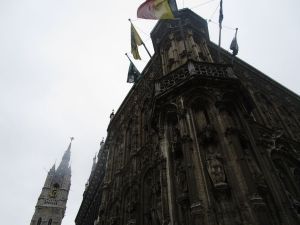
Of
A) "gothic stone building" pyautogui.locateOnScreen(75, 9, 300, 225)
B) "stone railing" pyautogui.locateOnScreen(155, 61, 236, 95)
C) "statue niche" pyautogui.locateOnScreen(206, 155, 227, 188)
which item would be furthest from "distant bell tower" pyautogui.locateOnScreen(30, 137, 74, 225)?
"statue niche" pyautogui.locateOnScreen(206, 155, 227, 188)

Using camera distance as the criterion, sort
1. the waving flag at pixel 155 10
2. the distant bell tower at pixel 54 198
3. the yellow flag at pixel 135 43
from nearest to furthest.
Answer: the waving flag at pixel 155 10 < the yellow flag at pixel 135 43 < the distant bell tower at pixel 54 198

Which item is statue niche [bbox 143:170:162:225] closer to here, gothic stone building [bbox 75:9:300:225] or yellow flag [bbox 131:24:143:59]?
gothic stone building [bbox 75:9:300:225]

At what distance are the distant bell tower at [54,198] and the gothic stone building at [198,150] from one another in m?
51.9

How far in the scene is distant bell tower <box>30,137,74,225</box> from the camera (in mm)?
65312

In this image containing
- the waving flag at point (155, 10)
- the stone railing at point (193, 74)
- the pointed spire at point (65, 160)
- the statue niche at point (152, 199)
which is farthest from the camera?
the pointed spire at point (65, 160)

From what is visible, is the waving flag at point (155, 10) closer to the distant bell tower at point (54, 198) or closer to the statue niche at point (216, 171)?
the statue niche at point (216, 171)

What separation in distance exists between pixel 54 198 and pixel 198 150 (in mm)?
68632

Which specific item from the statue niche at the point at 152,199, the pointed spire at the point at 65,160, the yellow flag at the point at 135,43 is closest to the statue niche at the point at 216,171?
the statue niche at the point at 152,199

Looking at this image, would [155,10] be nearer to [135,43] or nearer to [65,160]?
[135,43]

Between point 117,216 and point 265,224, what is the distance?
911 centimetres

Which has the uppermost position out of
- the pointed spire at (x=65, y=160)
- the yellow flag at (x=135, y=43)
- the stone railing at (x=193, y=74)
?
the pointed spire at (x=65, y=160)

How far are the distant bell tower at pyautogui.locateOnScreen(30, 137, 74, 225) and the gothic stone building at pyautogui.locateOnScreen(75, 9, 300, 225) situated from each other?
51.9 meters

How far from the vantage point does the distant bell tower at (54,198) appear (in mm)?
65312

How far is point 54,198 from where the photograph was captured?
71.5m
